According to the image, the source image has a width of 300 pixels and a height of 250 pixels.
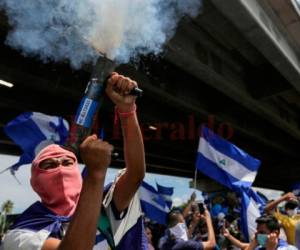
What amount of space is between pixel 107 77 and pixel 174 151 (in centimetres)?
1485

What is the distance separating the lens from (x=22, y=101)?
9.62 metres

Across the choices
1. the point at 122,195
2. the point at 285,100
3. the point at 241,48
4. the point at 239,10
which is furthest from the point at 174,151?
the point at 122,195

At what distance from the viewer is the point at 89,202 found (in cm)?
160

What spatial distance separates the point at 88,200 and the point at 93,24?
5.00 ft

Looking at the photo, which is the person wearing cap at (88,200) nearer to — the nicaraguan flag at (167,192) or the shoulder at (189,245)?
the shoulder at (189,245)

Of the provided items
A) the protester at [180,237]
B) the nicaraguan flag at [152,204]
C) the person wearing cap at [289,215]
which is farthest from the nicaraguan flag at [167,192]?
the person wearing cap at [289,215]

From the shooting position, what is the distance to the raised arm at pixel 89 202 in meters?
1.55

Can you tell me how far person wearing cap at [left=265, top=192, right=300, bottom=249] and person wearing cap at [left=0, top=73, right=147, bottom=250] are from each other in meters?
3.98

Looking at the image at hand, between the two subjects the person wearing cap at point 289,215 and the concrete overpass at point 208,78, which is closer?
the person wearing cap at point 289,215

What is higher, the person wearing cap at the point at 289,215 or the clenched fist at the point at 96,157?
the person wearing cap at the point at 289,215

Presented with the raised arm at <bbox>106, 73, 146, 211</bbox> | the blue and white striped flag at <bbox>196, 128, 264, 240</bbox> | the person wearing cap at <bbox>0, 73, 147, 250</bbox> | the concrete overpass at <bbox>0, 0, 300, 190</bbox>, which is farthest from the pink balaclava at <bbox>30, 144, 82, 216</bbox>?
the blue and white striped flag at <bbox>196, 128, 264, 240</bbox>

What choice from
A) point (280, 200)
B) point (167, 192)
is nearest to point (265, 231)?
point (280, 200)

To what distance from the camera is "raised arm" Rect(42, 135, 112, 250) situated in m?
1.55

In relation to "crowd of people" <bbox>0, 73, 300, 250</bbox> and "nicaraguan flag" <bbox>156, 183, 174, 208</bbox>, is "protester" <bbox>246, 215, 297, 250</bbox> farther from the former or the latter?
"nicaraguan flag" <bbox>156, 183, 174, 208</bbox>
